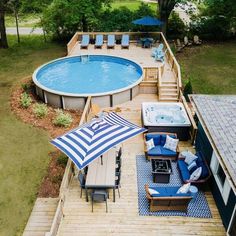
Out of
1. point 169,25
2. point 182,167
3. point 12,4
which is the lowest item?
point 182,167

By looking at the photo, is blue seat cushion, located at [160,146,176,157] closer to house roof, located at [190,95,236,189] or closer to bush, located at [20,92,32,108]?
house roof, located at [190,95,236,189]

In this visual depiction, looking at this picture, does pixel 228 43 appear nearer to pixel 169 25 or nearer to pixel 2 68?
pixel 169 25

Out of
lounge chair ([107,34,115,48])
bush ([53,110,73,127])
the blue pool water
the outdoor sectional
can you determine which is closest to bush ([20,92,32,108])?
the blue pool water

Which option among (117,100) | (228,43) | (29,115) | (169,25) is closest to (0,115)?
(29,115)

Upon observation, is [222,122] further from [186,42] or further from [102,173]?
[186,42]

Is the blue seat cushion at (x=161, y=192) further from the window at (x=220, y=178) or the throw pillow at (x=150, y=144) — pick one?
the throw pillow at (x=150, y=144)

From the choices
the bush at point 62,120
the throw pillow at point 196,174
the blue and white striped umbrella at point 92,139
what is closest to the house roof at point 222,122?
the throw pillow at point 196,174

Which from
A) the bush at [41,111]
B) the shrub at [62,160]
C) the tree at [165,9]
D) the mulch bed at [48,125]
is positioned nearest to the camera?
the mulch bed at [48,125]

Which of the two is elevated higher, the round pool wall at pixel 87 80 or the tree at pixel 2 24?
the tree at pixel 2 24
